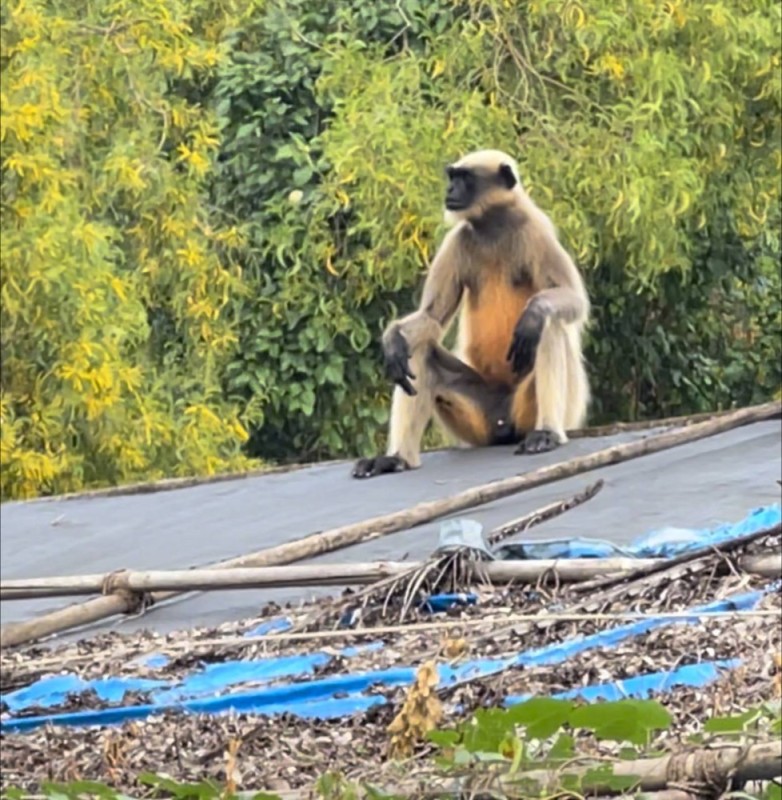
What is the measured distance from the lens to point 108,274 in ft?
20.7

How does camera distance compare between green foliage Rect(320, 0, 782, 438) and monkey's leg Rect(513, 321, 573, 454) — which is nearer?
green foliage Rect(320, 0, 782, 438)

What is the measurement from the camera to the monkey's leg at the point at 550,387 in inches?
219

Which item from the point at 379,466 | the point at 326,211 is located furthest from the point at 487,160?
the point at 379,466

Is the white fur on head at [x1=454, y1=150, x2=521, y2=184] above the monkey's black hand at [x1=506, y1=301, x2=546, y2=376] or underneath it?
above

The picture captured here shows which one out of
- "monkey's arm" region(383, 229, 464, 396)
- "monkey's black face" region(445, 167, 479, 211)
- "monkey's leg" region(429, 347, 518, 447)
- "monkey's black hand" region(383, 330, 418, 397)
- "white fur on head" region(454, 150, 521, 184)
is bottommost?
"monkey's leg" region(429, 347, 518, 447)

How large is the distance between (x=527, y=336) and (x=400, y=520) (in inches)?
46.8

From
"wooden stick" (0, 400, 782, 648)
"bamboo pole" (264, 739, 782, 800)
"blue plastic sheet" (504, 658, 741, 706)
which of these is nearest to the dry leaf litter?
"blue plastic sheet" (504, 658, 741, 706)

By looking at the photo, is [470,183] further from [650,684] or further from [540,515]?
[650,684]

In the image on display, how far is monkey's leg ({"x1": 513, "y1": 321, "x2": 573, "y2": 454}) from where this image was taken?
557 centimetres

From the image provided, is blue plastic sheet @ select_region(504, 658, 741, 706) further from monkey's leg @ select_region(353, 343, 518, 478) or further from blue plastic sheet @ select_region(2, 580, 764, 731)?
monkey's leg @ select_region(353, 343, 518, 478)

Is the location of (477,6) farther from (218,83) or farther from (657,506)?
(218,83)

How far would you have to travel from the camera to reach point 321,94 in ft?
17.5

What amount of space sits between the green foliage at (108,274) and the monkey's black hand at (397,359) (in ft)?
2.26

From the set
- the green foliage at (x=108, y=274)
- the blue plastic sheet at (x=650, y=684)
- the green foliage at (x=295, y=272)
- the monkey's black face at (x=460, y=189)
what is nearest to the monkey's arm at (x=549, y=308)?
the monkey's black face at (x=460, y=189)
